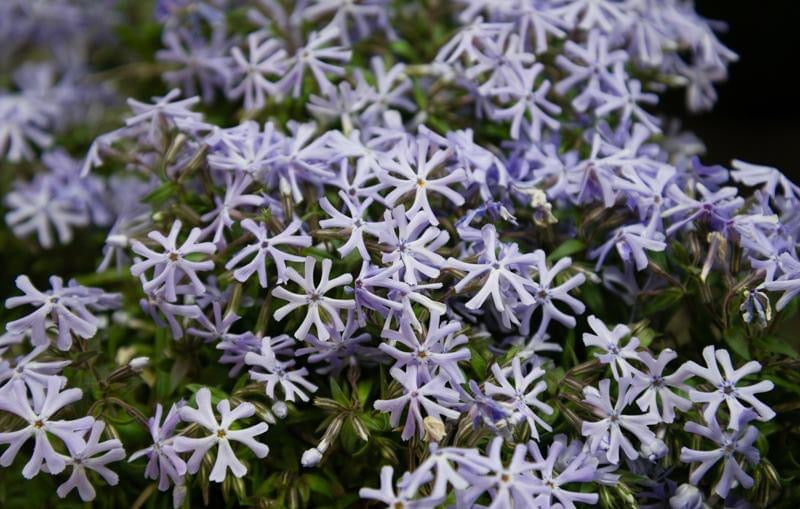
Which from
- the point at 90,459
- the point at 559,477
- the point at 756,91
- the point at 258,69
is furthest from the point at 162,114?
the point at 756,91

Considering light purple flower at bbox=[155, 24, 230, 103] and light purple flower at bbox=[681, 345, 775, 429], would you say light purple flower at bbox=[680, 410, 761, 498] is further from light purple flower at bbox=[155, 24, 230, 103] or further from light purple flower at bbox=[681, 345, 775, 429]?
light purple flower at bbox=[155, 24, 230, 103]

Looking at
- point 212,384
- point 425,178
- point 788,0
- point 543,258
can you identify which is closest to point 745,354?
point 543,258

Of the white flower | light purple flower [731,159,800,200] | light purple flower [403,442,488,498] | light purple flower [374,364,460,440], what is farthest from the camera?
light purple flower [731,159,800,200]

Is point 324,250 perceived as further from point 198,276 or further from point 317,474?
point 317,474

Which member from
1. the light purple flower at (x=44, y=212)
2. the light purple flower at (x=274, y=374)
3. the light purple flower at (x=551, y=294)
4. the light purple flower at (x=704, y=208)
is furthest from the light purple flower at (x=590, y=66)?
the light purple flower at (x=44, y=212)

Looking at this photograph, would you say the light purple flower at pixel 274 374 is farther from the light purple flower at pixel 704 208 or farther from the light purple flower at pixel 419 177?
the light purple flower at pixel 704 208

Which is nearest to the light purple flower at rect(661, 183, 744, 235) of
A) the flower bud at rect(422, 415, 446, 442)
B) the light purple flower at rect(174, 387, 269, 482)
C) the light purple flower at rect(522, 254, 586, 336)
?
the light purple flower at rect(522, 254, 586, 336)

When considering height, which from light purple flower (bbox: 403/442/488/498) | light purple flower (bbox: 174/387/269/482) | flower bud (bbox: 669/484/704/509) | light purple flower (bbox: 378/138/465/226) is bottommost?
flower bud (bbox: 669/484/704/509)

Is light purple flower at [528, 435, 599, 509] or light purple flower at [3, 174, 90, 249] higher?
light purple flower at [528, 435, 599, 509]
